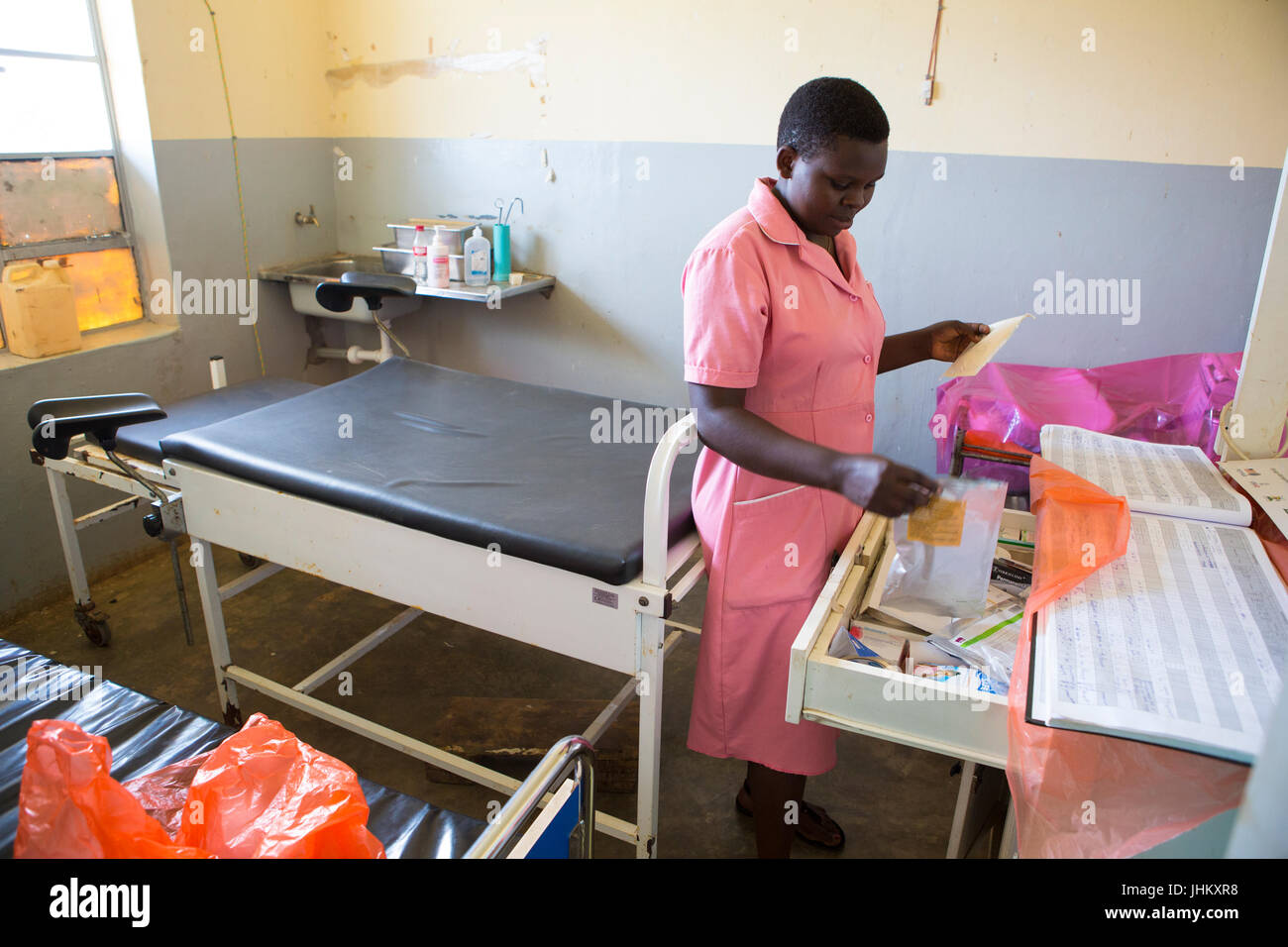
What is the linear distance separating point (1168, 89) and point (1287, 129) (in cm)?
34

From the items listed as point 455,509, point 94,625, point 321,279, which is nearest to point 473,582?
point 455,509

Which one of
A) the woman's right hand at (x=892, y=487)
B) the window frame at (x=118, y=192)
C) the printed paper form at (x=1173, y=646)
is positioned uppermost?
the window frame at (x=118, y=192)

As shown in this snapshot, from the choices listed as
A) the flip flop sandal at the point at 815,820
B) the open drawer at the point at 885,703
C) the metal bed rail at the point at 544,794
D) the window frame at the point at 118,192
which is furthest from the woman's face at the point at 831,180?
the window frame at the point at 118,192

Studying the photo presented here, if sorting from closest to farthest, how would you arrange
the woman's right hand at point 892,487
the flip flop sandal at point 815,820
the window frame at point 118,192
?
1. the woman's right hand at point 892,487
2. the flip flop sandal at point 815,820
3. the window frame at point 118,192

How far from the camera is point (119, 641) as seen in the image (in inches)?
117

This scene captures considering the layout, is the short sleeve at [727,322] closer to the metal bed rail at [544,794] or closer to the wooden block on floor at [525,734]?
the metal bed rail at [544,794]

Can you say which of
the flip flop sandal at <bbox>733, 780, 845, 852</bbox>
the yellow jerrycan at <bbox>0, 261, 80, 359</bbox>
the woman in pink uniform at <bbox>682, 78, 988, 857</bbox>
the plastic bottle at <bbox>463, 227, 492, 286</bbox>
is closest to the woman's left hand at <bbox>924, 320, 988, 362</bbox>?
the woman in pink uniform at <bbox>682, 78, 988, 857</bbox>

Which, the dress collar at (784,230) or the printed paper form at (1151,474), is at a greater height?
the dress collar at (784,230)

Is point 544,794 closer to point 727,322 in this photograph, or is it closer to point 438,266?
point 727,322

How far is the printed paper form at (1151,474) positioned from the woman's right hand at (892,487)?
25.4 inches

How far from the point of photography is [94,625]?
9.48ft

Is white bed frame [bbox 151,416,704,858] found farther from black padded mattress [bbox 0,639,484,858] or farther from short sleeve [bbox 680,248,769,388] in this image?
black padded mattress [bbox 0,639,484,858]

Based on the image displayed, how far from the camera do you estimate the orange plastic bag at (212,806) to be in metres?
1.06
